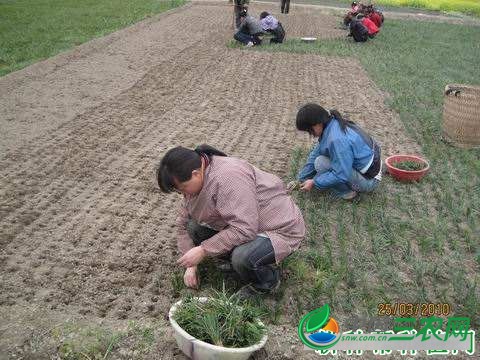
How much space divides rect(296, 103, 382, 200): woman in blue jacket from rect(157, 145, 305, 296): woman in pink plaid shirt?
1.03 metres

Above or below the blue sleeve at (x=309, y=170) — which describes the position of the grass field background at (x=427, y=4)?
below

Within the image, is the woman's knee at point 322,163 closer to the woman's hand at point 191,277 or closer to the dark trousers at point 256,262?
the dark trousers at point 256,262

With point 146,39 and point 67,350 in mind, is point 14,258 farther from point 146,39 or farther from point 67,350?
point 146,39

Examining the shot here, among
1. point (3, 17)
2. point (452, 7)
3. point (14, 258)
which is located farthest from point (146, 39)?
point (452, 7)

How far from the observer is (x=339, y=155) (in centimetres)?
400

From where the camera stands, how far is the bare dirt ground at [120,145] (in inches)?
124

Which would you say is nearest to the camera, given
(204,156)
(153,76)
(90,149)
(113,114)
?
(204,156)

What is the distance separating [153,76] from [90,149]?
343 cm

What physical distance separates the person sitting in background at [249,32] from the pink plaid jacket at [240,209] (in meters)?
8.71

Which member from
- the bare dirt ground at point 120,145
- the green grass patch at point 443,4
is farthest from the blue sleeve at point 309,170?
the green grass patch at point 443,4

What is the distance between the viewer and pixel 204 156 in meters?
2.89

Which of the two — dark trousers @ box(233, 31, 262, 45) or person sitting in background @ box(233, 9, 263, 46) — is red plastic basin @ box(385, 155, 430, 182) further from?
dark trousers @ box(233, 31, 262, 45)

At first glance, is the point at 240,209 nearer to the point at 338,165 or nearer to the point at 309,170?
the point at 338,165

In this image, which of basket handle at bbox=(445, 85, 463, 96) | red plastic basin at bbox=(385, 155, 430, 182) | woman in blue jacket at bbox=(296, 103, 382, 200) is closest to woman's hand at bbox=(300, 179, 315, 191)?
woman in blue jacket at bbox=(296, 103, 382, 200)
